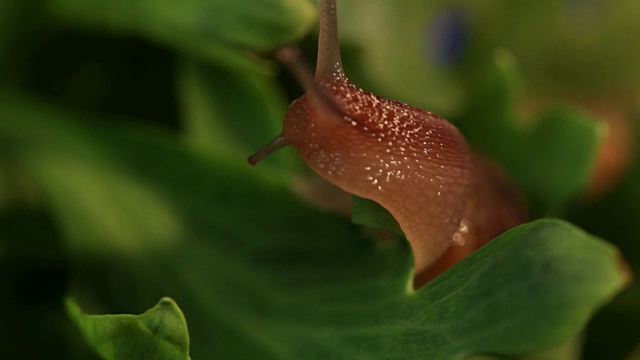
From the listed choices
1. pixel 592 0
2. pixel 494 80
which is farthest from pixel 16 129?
Result: pixel 592 0

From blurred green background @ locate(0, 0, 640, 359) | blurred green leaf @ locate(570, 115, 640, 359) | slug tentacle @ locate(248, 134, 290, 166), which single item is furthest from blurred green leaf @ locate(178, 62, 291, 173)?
blurred green leaf @ locate(570, 115, 640, 359)

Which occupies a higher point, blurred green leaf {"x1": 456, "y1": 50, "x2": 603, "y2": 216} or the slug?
the slug

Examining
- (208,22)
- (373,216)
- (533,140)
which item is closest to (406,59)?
(533,140)

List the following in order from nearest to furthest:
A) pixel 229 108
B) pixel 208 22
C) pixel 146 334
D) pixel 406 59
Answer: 1. pixel 146 334
2. pixel 208 22
3. pixel 229 108
4. pixel 406 59

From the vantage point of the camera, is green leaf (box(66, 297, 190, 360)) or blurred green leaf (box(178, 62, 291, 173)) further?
blurred green leaf (box(178, 62, 291, 173))

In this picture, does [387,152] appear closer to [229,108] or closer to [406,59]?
[229,108]

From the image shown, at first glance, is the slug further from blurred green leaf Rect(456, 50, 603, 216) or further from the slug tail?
blurred green leaf Rect(456, 50, 603, 216)

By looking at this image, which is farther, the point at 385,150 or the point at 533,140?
the point at 533,140
